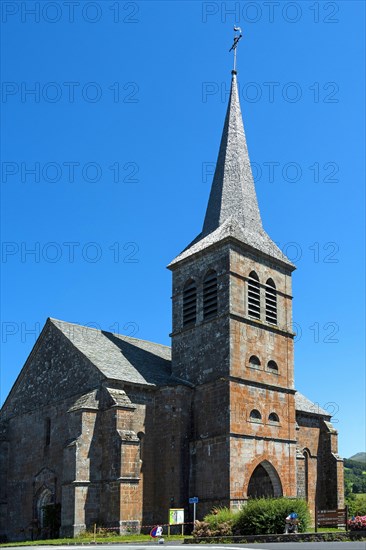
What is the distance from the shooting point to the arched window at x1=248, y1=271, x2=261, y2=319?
36.7 m

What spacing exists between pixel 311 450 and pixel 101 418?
1540cm

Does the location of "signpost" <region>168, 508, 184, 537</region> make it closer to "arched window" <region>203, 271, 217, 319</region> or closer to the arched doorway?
the arched doorway

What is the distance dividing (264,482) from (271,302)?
10.1 meters

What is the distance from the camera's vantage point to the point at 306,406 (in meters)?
43.2

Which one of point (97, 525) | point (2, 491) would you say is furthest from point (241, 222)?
point (2, 491)

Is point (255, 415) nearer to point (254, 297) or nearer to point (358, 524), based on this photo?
point (254, 297)

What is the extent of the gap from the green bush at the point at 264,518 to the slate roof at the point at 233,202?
15.4 metres

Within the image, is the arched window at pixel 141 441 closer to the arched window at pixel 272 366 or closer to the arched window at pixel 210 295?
the arched window at pixel 210 295

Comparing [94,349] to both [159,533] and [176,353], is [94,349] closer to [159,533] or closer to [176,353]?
[176,353]

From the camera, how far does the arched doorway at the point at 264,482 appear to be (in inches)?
1373

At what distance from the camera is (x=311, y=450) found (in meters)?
41.8

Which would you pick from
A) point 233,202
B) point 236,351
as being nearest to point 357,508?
point 236,351

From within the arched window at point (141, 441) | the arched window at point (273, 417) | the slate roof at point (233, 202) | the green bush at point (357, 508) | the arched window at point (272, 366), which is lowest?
the green bush at point (357, 508)

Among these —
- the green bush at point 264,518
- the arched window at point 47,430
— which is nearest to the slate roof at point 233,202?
the arched window at point 47,430
